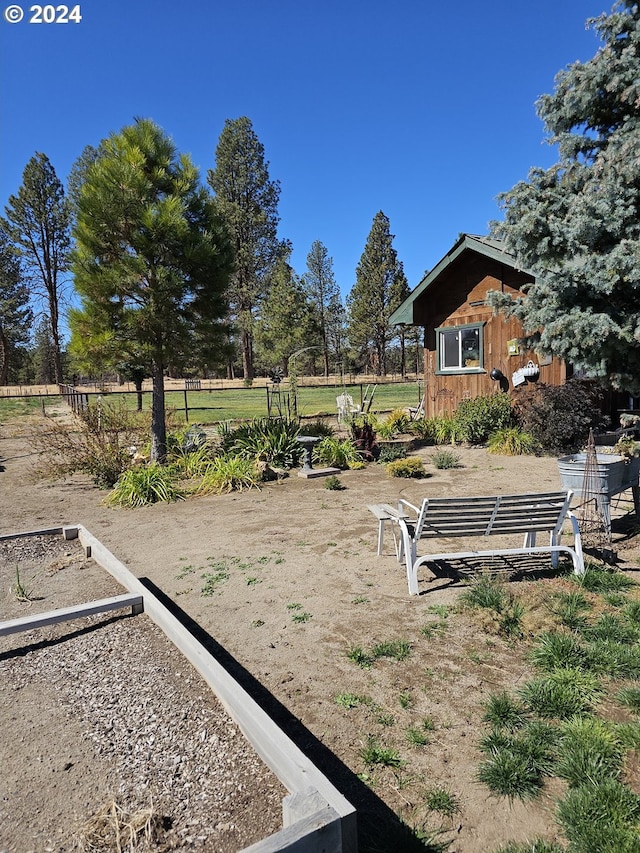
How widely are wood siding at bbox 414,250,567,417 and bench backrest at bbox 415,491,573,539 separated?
900 cm

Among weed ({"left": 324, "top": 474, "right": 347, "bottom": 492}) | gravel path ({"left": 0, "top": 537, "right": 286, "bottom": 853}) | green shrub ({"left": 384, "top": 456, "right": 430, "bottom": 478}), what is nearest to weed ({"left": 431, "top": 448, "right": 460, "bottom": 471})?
green shrub ({"left": 384, "top": 456, "right": 430, "bottom": 478})

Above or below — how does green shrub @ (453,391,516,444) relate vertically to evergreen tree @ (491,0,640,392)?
below

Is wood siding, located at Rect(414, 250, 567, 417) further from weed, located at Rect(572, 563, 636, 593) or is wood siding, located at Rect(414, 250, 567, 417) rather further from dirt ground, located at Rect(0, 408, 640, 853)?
weed, located at Rect(572, 563, 636, 593)

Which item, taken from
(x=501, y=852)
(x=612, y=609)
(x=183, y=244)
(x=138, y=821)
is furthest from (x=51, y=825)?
(x=183, y=244)

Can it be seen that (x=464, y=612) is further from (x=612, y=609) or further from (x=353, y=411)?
(x=353, y=411)

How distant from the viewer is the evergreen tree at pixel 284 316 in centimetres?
4444

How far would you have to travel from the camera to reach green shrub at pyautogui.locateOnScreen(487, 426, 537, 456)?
12.0m

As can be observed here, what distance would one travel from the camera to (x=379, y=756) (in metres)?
2.66

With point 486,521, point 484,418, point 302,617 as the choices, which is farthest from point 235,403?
point 302,617

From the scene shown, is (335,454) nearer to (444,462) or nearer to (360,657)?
(444,462)

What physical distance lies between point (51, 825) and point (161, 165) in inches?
424

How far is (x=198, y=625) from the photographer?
4258 mm

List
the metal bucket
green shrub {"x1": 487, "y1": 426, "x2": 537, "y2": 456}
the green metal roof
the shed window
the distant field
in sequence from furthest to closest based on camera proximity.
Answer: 1. the distant field
2. the shed window
3. the green metal roof
4. green shrub {"x1": 487, "y1": 426, "x2": 537, "y2": 456}
5. the metal bucket

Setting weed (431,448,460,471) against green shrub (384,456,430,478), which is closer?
green shrub (384,456,430,478)
